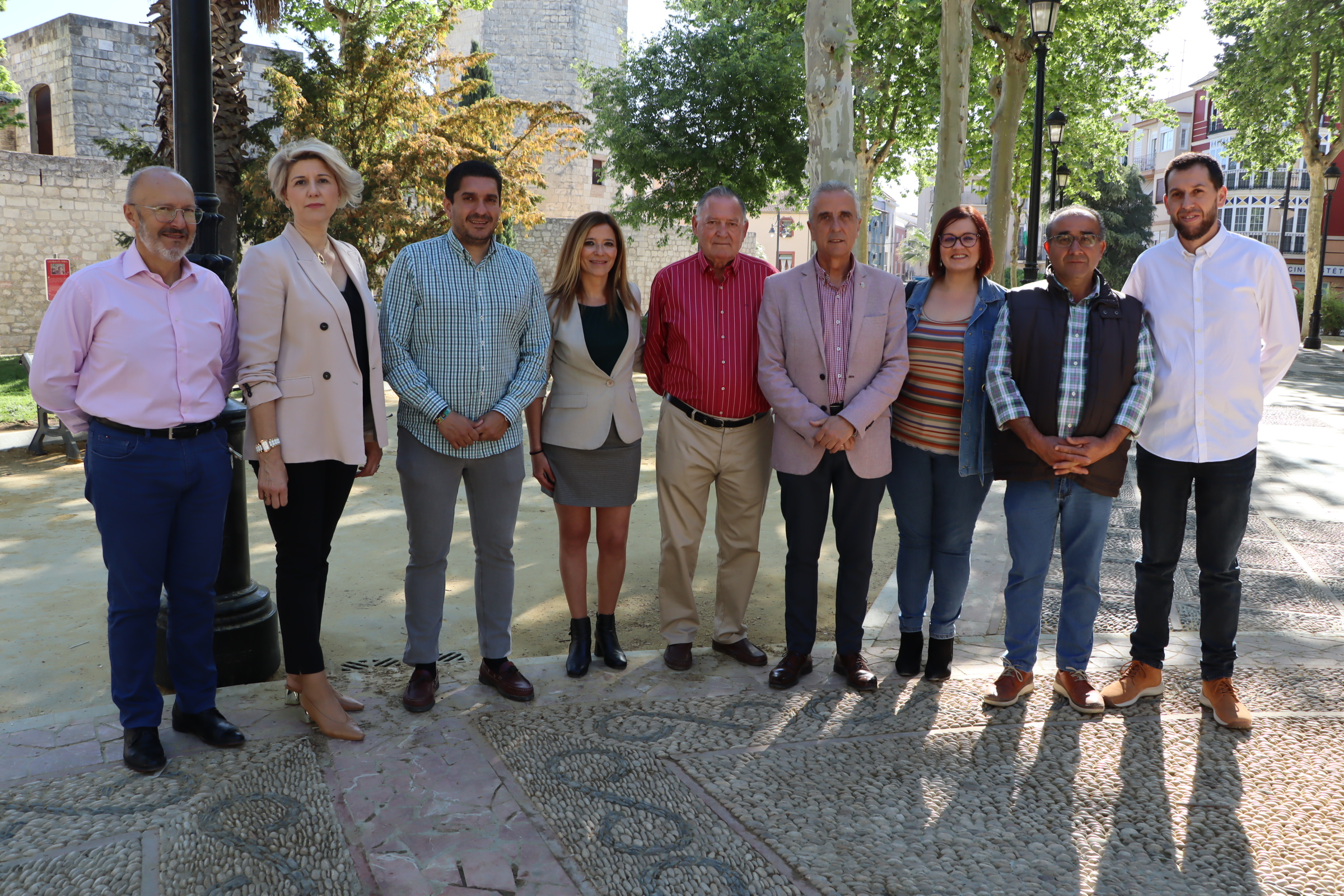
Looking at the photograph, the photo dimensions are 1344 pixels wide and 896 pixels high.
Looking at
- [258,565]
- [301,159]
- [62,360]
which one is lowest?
[258,565]

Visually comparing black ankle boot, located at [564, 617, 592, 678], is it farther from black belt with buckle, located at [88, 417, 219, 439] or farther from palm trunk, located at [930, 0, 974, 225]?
palm trunk, located at [930, 0, 974, 225]

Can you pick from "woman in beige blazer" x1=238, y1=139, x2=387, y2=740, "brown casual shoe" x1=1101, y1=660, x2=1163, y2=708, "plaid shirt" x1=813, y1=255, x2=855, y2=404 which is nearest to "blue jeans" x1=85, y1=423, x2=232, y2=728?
"woman in beige blazer" x1=238, y1=139, x2=387, y2=740

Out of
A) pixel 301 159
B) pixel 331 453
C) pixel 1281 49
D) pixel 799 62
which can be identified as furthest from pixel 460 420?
pixel 1281 49

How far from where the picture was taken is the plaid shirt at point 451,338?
363 cm

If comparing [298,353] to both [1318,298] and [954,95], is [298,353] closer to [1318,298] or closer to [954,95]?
[954,95]

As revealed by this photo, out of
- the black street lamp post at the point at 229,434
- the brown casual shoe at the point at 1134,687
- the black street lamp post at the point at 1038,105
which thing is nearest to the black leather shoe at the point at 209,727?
the black street lamp post at the point at 229,434

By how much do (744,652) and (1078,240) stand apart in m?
2.14

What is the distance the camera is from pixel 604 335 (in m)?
3.98

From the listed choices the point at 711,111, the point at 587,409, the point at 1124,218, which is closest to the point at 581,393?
the point at 587,409

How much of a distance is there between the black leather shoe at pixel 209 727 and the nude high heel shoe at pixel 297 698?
0.77ft

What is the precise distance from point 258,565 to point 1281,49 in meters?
30.6

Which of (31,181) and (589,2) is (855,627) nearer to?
(31,181)

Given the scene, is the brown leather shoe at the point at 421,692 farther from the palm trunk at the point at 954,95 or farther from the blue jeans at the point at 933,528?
the palm trunk at the point at 954,95

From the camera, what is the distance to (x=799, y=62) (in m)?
22.3
